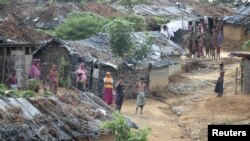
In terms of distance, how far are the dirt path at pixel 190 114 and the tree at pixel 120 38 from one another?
235 centimetres

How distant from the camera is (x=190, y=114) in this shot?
19750mm

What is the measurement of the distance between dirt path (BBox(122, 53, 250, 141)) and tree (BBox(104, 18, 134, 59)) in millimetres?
2353

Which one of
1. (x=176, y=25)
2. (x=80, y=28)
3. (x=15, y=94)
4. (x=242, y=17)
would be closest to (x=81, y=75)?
(x=80, y=28)

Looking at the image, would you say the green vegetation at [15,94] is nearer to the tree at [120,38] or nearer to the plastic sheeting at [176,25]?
the tree at [120,38]

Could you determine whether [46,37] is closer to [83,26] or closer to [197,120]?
[83,26]

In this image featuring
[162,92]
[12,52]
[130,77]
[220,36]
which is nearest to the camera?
[12,52]

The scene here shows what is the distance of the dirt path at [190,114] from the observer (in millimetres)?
17391

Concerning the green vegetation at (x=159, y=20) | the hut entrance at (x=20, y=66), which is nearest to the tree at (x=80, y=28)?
the hut entrance at (x=20, y=66)

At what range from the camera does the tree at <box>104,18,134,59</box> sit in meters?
22.0

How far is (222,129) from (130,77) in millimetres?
11601

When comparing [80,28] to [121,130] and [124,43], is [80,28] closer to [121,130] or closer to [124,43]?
[124,43]

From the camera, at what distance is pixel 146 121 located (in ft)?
59.5

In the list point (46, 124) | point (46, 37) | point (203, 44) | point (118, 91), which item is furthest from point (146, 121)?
point (203, 44)

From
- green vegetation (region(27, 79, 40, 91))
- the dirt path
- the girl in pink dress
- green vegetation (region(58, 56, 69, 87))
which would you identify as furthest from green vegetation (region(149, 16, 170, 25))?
green vegetation (region(27, 79, 40, 91))
